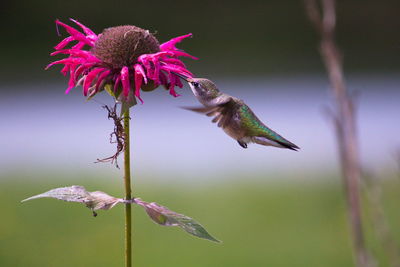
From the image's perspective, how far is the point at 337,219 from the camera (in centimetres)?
395

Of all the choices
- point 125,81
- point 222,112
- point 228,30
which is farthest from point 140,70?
point 228,30

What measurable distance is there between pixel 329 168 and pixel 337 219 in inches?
43.1

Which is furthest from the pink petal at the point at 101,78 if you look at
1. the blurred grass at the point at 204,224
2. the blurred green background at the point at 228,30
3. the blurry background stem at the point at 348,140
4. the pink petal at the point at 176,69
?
the blurred green background at the point at 228,30

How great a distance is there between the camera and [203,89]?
1549 mm

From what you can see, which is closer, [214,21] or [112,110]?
[112,110]

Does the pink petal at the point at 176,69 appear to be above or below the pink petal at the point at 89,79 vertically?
above

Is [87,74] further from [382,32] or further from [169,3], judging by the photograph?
[169,3]

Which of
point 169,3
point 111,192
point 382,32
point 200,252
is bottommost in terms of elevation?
point 200,252

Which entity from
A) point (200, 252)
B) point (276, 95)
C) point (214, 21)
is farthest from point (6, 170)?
point (214, 21)

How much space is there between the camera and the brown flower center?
4.60 ft

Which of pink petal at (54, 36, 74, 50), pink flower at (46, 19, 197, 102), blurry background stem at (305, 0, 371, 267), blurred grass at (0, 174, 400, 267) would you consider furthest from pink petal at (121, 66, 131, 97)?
blurred grass at (0, 174, 400, 267)

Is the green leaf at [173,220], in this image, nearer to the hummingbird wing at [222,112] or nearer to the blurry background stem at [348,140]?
the hummingbird wing at [222,112]

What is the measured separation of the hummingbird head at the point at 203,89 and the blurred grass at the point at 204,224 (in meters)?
1.93

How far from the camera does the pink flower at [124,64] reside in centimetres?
137
